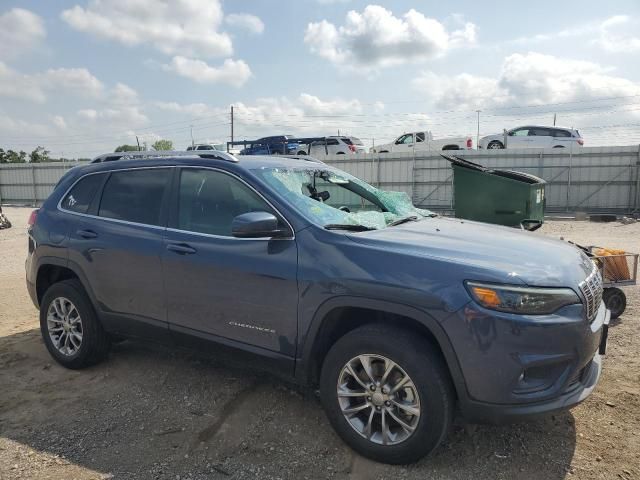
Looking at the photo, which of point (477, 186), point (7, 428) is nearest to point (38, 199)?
point (477, 186)

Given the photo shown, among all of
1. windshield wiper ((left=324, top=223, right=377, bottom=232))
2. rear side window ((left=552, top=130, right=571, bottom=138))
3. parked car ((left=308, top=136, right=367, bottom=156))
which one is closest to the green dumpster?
windshield wiper ((left=324, top=223, right=377, bottom=232))

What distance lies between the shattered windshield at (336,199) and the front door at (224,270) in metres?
0.21

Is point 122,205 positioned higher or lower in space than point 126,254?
higher

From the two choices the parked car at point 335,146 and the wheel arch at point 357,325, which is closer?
the wheel arch at point 357,325

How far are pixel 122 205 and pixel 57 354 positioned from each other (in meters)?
1.45

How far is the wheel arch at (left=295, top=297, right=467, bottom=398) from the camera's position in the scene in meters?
2.59

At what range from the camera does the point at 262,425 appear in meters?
3.31

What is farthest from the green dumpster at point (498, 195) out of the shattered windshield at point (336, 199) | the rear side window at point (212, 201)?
the rear side window at point (212, 201)

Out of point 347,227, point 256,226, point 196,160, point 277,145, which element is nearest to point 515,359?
point 347,227

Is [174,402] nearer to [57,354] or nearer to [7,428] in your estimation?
[7,428]

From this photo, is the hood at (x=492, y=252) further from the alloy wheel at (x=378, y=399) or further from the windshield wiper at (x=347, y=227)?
the alloy wheel at (x=378, y=399)

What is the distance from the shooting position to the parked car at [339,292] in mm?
2533

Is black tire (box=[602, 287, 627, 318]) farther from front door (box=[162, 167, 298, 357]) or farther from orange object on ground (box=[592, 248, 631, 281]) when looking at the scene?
front door (box=[162, 167, 298, 357])

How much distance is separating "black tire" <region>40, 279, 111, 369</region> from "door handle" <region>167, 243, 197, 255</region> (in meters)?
1.12
